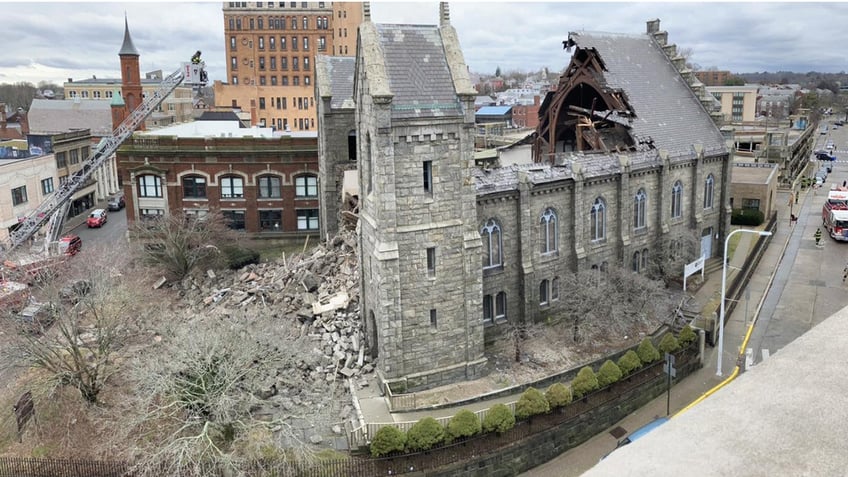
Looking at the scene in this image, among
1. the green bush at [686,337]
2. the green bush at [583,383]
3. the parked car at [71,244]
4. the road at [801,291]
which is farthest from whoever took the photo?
the parked car at [71,244]

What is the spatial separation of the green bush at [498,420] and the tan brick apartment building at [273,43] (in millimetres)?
85893

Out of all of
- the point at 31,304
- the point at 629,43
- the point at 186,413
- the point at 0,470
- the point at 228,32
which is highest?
the point at 228,32

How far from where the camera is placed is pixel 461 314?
2922cm

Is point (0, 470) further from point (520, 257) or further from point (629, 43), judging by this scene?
point (629, 43)

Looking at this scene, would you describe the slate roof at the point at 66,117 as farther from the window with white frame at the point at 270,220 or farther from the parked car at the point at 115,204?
the window with white frame at the point at 270,220

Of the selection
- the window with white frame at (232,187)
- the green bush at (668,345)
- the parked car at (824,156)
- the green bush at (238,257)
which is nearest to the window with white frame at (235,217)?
the window with white frame at (232,187)

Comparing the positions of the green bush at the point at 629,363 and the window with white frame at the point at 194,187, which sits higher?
the window with white frame at the point at 194,187

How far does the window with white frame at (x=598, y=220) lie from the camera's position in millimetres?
37844

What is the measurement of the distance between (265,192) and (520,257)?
2887 centimetres

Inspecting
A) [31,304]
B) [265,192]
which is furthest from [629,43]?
[31,304]

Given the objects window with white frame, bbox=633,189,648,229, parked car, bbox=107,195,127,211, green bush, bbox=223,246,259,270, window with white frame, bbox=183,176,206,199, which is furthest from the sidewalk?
parked car, bbox=107,195,127,211

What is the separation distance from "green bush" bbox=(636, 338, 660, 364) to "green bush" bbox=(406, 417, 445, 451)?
11524mm

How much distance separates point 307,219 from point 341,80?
45.9 ft

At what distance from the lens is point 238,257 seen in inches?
1962
